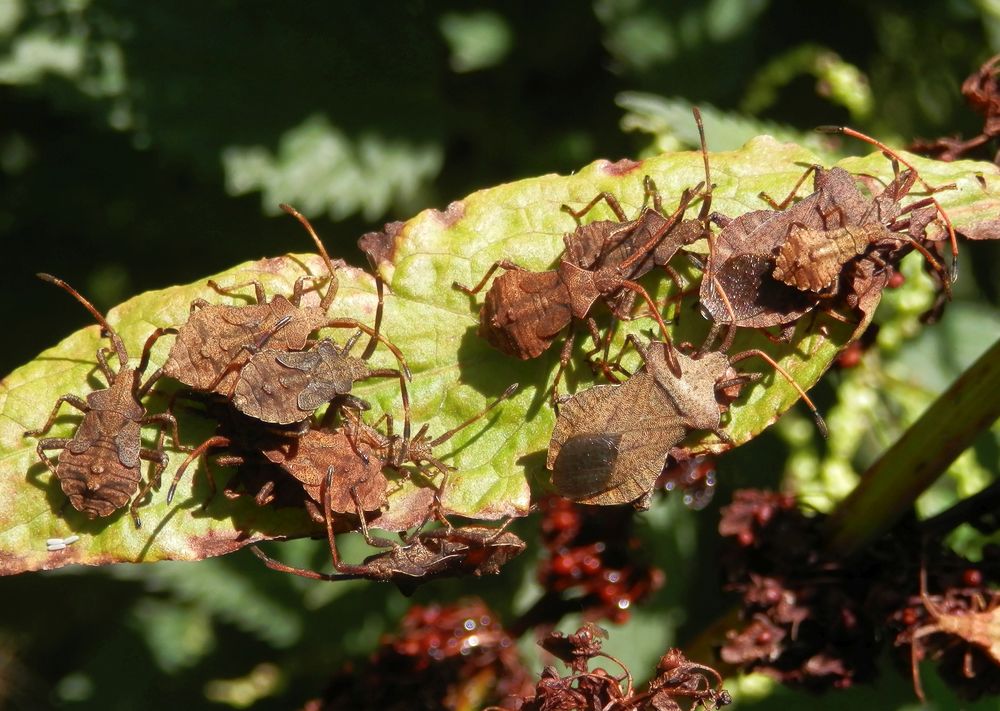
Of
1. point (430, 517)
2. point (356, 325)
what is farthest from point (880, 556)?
point (356, 325)

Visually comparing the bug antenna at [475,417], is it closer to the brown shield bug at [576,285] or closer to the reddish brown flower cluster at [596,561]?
the brown shield bug at [576,285]

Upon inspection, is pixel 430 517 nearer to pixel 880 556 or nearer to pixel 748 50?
pixel 880 556

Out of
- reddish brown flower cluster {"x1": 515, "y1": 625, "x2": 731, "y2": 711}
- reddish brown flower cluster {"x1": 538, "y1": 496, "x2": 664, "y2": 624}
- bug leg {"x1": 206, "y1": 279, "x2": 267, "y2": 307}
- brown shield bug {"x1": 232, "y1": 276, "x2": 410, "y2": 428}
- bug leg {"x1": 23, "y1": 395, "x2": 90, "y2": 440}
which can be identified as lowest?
reddish brown flower cluster {"x1": 538, "y1": 496, "x2": 664, "y2": 624}

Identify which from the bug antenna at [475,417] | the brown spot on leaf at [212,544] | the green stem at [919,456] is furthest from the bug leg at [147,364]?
the green stem at [919,456]

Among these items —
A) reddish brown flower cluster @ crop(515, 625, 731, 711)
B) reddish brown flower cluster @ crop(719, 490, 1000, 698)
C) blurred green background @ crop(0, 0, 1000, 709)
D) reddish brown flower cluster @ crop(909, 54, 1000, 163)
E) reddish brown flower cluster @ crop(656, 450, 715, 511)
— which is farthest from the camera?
blurred green background @ crop(0, 0, 1000, 709)

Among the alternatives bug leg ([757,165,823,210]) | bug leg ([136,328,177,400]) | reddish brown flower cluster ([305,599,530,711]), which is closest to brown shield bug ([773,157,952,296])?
bug leg ([757,165,823,210])

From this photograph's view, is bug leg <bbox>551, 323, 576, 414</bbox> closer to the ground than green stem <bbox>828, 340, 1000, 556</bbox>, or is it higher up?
higher up

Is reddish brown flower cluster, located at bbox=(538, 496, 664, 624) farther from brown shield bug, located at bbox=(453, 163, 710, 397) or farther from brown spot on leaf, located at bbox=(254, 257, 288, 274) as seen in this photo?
brown spot on leaf, located at bbox=(254, 257, 288, 274)

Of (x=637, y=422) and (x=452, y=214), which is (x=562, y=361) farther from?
(x=452, y=214)
